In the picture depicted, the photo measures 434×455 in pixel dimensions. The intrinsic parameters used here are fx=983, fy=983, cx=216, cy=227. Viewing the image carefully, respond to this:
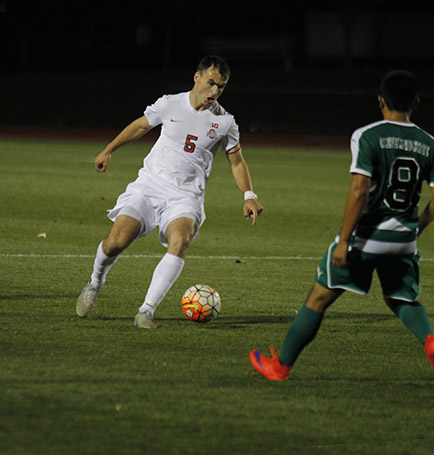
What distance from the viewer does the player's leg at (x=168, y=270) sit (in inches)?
262

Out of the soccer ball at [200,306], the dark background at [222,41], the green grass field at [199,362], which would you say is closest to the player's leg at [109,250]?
the green grass field at [199,362]

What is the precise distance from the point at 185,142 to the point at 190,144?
39 mm

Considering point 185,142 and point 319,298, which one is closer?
point 319,298

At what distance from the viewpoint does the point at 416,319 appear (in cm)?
529

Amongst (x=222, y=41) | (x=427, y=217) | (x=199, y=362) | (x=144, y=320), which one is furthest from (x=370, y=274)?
(x=222, y=41)

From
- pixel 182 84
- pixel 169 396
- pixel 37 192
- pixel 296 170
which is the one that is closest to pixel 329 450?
pixel 169 396

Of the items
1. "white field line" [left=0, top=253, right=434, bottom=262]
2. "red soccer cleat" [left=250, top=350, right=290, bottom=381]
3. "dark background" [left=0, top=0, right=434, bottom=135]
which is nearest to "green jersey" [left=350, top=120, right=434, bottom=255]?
"red soccer cleat" [left=250, top=350, right=290, bottom=381]

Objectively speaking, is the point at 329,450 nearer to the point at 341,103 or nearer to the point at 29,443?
the point at 29,443

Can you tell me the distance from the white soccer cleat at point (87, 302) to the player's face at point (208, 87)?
151cm

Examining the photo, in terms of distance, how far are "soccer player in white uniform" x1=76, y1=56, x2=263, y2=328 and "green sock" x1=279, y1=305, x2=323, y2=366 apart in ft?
5.32

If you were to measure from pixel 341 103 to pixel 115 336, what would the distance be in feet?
85.5

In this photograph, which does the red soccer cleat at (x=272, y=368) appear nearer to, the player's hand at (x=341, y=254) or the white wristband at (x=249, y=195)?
the player's hand at (x=341, y=254)

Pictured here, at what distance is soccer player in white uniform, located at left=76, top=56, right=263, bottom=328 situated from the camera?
6.77 meters

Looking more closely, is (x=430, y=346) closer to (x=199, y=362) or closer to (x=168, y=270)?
(x=199, y=362)
